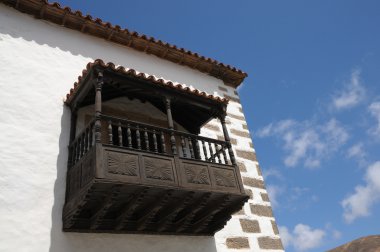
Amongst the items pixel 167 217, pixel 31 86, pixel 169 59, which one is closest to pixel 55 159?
pixel 31 86

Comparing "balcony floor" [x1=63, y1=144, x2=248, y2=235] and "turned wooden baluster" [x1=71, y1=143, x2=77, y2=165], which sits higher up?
"turned wooden baluster" [x1=71, y1=143, x2=77, y2=165]

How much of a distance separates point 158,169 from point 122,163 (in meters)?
0.46

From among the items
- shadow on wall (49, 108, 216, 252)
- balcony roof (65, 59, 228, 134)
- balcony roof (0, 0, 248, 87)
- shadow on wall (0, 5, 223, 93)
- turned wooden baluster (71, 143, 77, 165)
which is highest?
balcony roof (0, 0, 248, 87)

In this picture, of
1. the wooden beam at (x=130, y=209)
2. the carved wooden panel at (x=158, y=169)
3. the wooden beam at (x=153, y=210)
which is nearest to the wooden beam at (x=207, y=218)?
the wooden beam at (x=153, y=210)

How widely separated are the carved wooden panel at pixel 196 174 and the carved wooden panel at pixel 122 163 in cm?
71

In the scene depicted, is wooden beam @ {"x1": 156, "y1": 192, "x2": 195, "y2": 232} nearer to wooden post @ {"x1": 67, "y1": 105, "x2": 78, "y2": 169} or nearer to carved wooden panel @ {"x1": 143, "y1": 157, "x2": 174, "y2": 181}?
carved wooden panel @ {"x1": 143, "y1": 157, "x2": 174, "y2": 181}

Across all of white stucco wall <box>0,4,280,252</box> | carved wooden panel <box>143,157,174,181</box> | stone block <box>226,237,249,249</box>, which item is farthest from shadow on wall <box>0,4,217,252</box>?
carved wooden panel <box>143,157,174,181</box>

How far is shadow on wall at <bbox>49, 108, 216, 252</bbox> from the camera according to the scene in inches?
162

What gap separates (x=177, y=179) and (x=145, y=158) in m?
0.46

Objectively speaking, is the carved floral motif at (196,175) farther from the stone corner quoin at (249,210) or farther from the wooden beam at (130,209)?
the stone corner quoin at (249,210)

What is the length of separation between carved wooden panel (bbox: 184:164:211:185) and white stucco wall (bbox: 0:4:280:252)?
101cm

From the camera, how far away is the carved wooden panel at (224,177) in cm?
466

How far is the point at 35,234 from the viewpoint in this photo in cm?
397

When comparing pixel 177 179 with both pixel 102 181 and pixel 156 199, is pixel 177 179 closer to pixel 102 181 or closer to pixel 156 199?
pixel 156 199
